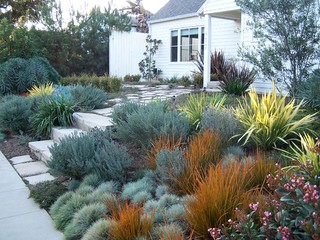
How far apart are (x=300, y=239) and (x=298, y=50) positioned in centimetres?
479

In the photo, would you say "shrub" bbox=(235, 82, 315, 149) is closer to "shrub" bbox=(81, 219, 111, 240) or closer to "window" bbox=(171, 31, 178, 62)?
"shrub" bbox=(81, 219, 111, 240)

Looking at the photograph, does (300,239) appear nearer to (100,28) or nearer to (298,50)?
(298,50)

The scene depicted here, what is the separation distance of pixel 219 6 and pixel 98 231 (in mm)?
8962

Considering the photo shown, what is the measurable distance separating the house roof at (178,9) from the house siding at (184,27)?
11.5 inches

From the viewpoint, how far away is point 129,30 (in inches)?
643

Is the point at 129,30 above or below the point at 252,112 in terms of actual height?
above

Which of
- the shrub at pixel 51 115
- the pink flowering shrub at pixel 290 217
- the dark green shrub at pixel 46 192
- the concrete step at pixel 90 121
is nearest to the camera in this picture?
the pink flowering shrub at pixel 290 217

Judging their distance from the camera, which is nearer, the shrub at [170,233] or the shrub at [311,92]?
the shrub at [170,233]

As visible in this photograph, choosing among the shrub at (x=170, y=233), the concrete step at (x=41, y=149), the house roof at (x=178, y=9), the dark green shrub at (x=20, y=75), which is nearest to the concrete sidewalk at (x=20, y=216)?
the concrete step at (x=41, y=149)

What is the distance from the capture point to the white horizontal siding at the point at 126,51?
15.9 meters

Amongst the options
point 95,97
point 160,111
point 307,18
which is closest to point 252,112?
point 160,111

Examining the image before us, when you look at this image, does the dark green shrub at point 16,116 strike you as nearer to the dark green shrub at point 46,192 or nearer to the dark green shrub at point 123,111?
the dark green shrub at point 123,111

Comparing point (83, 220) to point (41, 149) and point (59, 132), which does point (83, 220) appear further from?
point (59, 132)

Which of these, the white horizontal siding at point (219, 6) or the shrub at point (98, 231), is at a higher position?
the white horizontal siding at point (219, 6)
